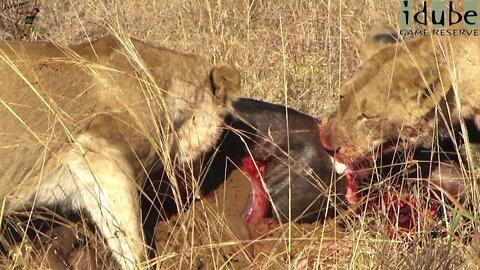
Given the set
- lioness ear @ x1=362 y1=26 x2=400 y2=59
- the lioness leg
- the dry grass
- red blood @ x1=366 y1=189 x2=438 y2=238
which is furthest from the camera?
the dry grass

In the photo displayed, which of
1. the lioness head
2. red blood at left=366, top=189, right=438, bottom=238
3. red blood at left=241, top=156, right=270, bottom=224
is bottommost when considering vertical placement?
red blood at left=241, top=156, right=270, bottom=224

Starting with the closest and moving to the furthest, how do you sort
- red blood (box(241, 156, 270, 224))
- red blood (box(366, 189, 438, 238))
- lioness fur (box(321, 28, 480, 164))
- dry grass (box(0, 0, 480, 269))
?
red blood (box(366, 189, 438, 238))
lioness fur (box(321, 28, 480, 164))
red blood (box(241, 156, 270, 224))
dry grass (box(0, 0, 480, 269))

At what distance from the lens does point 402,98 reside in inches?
181

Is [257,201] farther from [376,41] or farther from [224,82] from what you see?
[376,41]

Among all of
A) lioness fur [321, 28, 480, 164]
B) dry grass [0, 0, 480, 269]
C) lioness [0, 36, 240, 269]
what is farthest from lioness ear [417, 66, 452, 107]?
lioness [0, 36, 240, 269]

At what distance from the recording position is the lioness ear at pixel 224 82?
5062 millimetres

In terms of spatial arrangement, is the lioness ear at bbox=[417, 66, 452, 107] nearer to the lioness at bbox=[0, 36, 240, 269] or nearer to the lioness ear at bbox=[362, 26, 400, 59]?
the lioness ear at bbox=[362, 26, 400, 59]

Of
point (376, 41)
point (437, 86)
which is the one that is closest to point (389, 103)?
point (437, 86)

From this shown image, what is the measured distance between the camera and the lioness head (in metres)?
4.55

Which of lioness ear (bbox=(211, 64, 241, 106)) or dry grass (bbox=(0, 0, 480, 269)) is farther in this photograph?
dry grass (bbox=(0, 0, 480, 269))

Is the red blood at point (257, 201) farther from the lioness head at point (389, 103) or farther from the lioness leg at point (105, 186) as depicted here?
the lioness leg at point (105, 186)

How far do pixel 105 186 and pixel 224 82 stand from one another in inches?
38.4

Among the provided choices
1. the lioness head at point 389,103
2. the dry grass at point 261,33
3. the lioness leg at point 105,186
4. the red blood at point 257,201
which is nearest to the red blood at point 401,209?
the dry grass at point 261,33

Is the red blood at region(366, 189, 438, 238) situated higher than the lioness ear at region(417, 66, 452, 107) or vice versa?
the lioness ear at region(417, 66, 452, 107)
